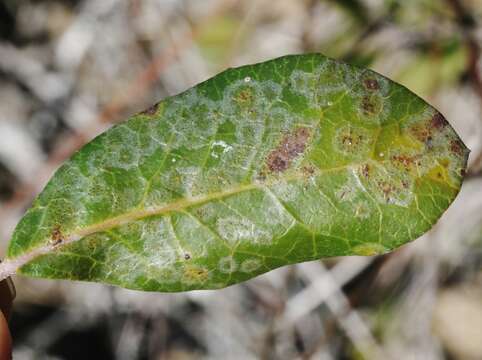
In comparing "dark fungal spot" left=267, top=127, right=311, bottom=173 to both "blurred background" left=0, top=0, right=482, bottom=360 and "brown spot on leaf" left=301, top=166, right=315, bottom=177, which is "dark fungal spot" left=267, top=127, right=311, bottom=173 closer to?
"brown spot on leaf" left=301, top=166, right=315, bottom=177

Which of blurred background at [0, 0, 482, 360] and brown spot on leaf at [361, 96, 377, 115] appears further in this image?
blurred background at [0, 0, 482, 360]

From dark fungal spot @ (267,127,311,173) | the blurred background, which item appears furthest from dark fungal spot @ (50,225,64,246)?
the blurred background

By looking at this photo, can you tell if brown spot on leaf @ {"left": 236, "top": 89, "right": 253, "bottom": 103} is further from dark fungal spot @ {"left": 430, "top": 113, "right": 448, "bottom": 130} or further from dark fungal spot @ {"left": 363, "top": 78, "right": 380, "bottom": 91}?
dark fungal spot @ {"left": 430, "top": 113, "right": 448, "bottom": 130}

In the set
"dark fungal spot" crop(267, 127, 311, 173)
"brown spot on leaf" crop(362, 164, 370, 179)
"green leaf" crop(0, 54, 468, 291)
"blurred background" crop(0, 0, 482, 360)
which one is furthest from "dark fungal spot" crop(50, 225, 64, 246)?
"blurred background" crop(0, 0, 482, 360)

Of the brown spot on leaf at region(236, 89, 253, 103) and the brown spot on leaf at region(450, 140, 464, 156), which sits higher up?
the brown spot on leaf at region(236, 89, 253, 103)

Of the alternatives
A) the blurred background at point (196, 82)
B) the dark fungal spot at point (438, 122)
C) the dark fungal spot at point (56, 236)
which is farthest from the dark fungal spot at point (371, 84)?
the blurred background at point (196, 82)

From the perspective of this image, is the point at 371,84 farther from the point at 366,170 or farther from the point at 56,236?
the point at 56,236
